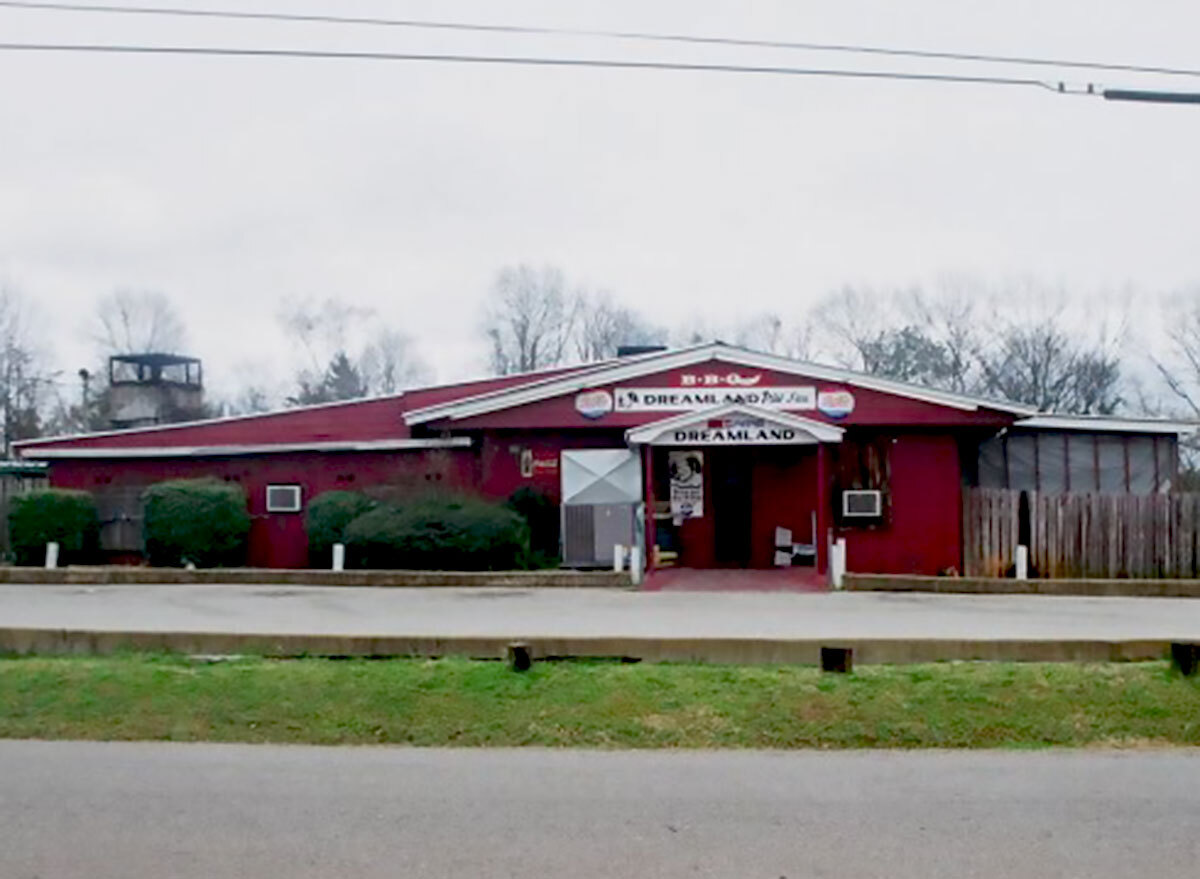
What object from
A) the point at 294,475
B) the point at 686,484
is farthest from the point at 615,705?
the point at 294,475

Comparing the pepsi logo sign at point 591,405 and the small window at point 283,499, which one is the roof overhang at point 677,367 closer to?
the pepsi logo sign at point 591,405

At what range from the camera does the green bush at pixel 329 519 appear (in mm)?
20734

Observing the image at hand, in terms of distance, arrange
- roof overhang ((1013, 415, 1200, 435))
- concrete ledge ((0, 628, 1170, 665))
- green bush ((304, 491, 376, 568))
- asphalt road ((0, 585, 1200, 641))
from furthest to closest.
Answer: roof overhang ((1013, 415, 1200, 435))
green bush ((304, 491, 376, 568))
asphalt road ((0, 585, 1200, 641))
concrete ledge ((0, 628, 1170, 665))

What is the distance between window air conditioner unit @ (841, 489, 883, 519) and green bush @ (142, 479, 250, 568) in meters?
11.7

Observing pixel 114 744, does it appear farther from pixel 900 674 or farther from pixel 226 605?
pixel 226 605

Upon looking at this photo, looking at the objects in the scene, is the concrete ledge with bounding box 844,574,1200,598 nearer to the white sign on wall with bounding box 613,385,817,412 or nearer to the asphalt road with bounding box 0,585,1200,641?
the asphalt road with bounding box 0,585,1200,641

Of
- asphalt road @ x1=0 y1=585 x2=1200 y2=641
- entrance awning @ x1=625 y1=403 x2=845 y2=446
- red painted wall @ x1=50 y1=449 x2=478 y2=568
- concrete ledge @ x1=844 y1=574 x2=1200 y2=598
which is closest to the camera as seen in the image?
asphalt road @ x1=0 y1=585 x2=1200 y2=641

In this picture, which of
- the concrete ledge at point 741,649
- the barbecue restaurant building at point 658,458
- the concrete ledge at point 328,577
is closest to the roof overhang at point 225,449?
the barbecue restaurant building at point 658,458

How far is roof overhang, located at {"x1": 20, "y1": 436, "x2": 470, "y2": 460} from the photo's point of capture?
2241 centimetres

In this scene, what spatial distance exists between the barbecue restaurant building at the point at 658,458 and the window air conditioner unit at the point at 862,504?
33 millimetres

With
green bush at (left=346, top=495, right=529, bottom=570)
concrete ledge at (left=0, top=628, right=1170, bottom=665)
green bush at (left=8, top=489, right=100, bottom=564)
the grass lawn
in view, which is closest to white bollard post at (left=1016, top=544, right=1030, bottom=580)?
green bush at (left=346, top=495, right=529, bottom=570)

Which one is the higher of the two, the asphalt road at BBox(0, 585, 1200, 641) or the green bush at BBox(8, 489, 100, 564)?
the green bush at BBox(8, 489, 100, 564)

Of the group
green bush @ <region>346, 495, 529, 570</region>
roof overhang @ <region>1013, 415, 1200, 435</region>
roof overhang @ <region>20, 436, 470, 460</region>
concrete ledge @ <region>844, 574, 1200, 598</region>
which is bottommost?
concrete ledge @ <region>844, 574, 1200, 598</region>

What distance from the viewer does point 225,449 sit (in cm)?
2291
